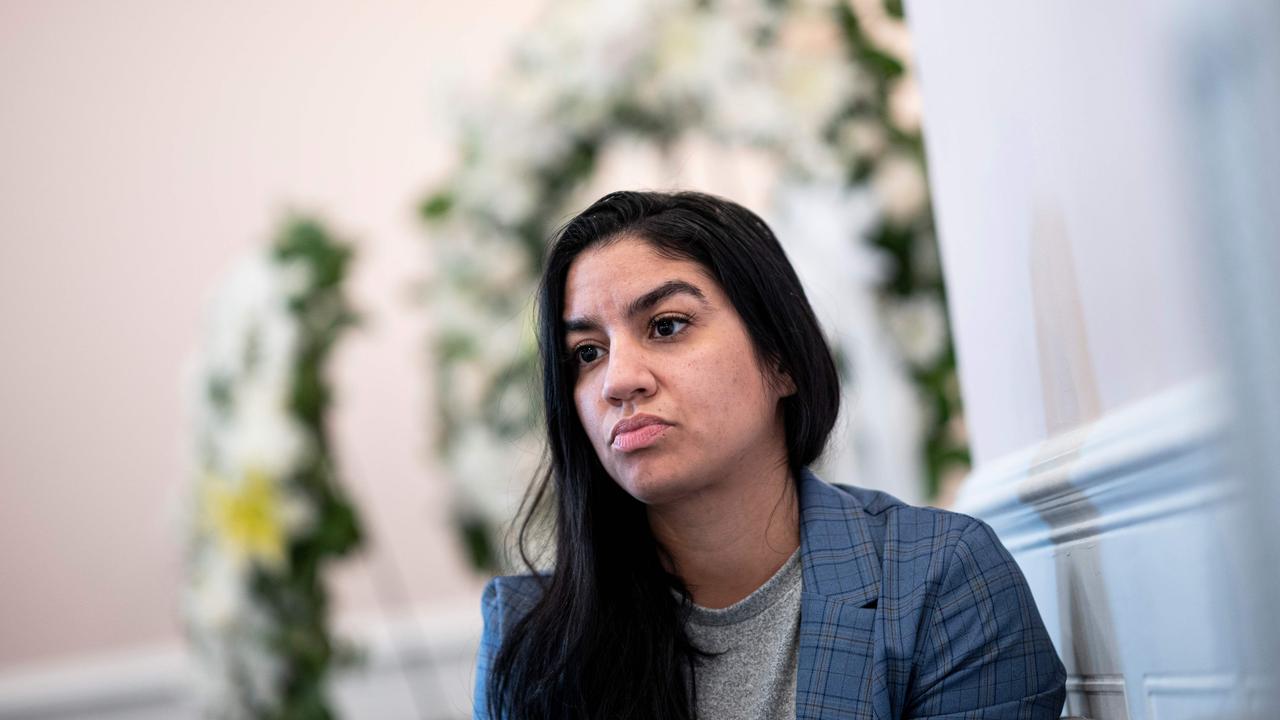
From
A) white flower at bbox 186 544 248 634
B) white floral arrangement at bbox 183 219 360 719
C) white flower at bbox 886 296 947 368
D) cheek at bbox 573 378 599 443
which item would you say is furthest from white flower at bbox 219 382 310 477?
cheek at bbox 573 378 599 443

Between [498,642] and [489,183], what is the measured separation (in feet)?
3.11

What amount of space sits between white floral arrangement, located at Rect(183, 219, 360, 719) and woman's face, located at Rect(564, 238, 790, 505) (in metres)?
1.20

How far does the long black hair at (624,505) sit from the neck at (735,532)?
0.03 metres

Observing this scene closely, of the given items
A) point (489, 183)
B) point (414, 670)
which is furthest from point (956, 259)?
point (414, 670)

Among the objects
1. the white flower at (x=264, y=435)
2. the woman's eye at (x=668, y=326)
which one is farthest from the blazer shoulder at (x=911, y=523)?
the white flower at (x=264, y=435)

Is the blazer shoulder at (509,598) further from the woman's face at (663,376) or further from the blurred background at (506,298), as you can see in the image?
the blurred background at (506,298)

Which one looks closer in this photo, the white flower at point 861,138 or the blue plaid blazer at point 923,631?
the blue plaid blazer at point 923,631

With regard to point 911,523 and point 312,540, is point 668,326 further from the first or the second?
point 312,540

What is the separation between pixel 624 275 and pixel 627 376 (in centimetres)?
10

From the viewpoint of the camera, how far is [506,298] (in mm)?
2008

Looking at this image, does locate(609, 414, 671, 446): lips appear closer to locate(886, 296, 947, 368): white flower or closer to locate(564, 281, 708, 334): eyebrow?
locate(564, 281, 708, 334): eyebrow

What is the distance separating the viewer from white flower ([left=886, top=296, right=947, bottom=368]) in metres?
1.89

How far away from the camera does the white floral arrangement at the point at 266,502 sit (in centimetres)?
218

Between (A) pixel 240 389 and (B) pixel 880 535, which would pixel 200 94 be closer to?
(A) pixel 240 389
